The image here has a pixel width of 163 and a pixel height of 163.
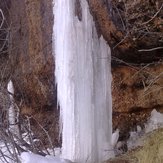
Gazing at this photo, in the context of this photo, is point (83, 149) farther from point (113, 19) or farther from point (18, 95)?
point (18, 95)

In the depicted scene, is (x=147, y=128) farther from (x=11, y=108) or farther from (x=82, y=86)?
(x=11, y=108)

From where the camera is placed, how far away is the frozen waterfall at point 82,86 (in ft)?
14.8

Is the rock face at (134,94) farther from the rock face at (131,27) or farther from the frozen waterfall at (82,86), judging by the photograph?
the frozen waterfall at (82,86)

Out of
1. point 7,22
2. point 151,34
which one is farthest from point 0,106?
point 151,34

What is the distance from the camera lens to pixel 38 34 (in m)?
5.75

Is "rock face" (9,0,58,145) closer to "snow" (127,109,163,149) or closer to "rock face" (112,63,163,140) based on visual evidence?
"rock face" (112,63,163,140)

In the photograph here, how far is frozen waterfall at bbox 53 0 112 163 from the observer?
450 centimetres

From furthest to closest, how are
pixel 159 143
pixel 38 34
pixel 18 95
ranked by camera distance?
pixel 18 95
pixel 38 34
pixel 159 143

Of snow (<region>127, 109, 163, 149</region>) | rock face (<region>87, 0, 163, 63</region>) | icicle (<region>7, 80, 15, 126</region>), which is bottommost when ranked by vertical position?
snow (<region>127, 109, 163, 149</region>)

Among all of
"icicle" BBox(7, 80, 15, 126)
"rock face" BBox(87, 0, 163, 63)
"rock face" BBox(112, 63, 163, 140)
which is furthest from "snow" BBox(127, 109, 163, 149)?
"icicle" BBox(7, 80, 15, 126)

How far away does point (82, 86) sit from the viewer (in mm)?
4566

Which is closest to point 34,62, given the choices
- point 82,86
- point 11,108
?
point 11,108

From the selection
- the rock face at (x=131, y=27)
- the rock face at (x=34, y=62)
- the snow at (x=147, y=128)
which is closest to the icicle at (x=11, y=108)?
the rock face at (x=34, y=62)

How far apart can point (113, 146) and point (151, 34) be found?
1.24m
